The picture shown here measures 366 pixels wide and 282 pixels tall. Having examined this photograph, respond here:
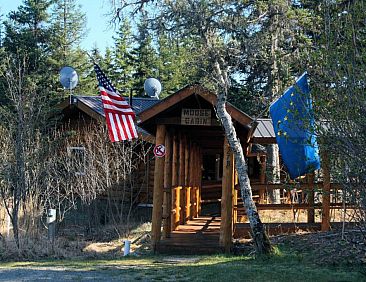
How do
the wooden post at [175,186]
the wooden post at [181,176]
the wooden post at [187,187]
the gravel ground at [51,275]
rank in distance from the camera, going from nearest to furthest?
the gravel ground at [51,275] → the wooden post at [175,186] → the wooden post at [181,176] → the wooden post at [187,187]

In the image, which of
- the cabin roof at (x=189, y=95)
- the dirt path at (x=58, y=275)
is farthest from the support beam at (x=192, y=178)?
the dirt path at (x=58, y=275)

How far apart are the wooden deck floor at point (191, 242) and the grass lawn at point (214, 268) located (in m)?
0.41

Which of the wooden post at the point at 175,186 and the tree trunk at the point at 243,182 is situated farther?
the wooden post at the point at 175,186

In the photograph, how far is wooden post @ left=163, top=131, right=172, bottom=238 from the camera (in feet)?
45.6

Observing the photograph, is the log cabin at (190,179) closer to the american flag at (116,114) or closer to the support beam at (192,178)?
the support beam at (192,178)

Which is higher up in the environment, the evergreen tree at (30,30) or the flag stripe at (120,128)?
the evergreen tree at (30,30)

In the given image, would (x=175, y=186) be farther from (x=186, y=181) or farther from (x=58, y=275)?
(x=58, y=275)

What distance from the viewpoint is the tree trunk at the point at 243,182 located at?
37.7 feet

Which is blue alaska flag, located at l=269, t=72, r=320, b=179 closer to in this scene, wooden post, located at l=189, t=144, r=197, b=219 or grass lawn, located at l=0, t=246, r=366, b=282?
grass lawn, located at l=0, t=246, r=366, b=282

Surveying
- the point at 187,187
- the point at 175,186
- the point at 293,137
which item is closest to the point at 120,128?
the point at 175,186

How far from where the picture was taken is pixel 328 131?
7.82 metres

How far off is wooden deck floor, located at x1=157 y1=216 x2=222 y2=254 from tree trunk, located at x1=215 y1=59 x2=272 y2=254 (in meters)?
1.77

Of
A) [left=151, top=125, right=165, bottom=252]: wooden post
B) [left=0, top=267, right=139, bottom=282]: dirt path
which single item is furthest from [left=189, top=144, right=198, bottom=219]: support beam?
[left=0, top=267, right=139, bottom=282]: dirt path

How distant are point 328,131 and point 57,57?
27650 mm
